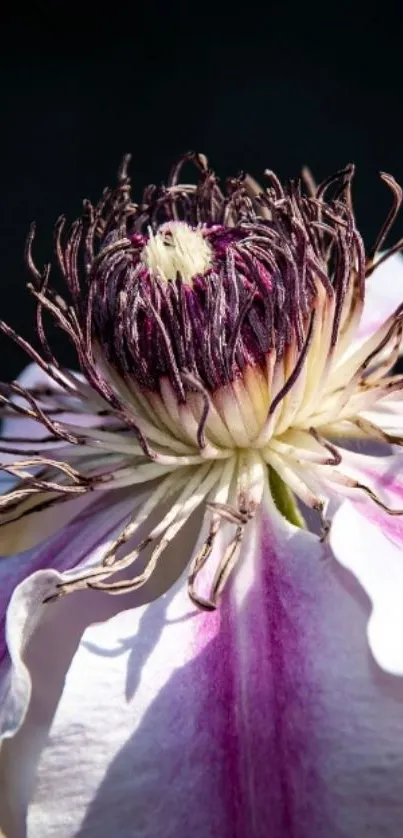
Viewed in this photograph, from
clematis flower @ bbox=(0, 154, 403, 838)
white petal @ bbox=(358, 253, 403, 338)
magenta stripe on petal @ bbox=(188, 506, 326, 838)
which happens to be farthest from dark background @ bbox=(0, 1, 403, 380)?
magenta stripe on petal @ bbox=(188, 506, 326, 838)

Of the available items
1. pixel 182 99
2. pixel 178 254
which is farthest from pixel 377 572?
pixel 182 99

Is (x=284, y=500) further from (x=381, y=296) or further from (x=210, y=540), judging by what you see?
(x=381, y=296)

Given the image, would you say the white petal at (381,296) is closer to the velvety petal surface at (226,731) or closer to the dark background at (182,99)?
the velvety petal surface at (226,731)

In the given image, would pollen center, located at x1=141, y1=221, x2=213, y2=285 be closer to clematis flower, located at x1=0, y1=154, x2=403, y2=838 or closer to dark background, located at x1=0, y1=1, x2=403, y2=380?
clematis flower, located at x1=0, y1=154, x2=403, y2=838

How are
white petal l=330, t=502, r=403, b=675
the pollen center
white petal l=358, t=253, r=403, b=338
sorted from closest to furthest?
white petal l=330, t=502, r=403, b=675
the pollen center
white petal l=358, t=253, r=403, b=338

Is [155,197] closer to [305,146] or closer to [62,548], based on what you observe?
[62,548]

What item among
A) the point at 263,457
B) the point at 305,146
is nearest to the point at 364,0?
the point at 305,146

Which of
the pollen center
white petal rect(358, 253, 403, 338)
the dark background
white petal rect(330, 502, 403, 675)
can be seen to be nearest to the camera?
white petal rect(330, 502, 403, 675)
